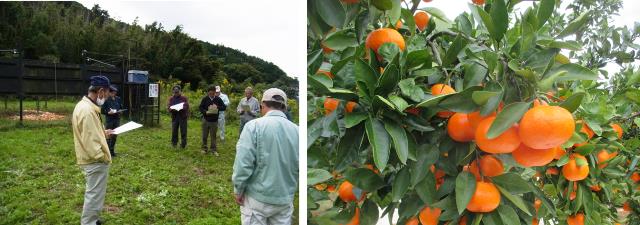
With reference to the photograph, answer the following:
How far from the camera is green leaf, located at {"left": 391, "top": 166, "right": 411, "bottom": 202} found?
85 centimetres

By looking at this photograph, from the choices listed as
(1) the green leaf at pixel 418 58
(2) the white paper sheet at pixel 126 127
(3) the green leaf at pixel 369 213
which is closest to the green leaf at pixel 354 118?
(1) the green leaf at pixel 418 58

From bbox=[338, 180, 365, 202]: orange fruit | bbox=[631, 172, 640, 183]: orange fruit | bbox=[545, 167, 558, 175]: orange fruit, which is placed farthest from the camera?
bbox=[631, 172, 640, 183]: orange fruit

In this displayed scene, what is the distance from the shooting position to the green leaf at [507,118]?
653 mm

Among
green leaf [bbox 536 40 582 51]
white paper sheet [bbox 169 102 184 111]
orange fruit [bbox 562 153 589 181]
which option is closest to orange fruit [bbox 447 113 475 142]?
green leaf [bbox 536 40 582 51]

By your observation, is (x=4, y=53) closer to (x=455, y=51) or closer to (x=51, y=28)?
(x=51, y=28)

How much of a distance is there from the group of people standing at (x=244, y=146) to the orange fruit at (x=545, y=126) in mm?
715

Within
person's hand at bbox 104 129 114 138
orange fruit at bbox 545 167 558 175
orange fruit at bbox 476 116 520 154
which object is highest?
orange fruit at bbox 476 116 520 154

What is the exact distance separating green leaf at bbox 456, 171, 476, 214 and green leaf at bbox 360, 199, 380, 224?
304 mm

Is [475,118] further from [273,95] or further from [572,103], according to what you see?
[273,95]

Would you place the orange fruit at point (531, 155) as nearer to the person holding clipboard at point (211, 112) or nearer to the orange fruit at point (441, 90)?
the orange fruit at point (441, 90)

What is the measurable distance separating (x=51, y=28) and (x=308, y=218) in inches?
38.4

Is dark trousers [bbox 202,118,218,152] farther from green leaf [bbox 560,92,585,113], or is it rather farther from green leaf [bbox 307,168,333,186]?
green leaf [bbox 560,92,585,113]

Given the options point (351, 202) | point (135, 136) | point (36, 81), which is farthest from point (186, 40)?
point (351, 202)

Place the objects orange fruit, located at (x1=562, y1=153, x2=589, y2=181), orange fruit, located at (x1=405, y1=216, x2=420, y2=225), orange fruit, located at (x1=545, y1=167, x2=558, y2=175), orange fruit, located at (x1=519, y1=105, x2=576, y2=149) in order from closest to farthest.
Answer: orange fruit, located at (x1=519, y1=105, x2=576, y2=149), orange fruit, located at (x1=405, y1=216, x2=420, y2=225), orange fruit, located at (x1=562, y1=153, x2=589, y2=181), orange fruit, located at (x1=545, y1=167, x2=558, y2=175)
